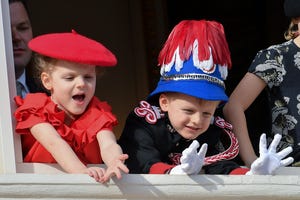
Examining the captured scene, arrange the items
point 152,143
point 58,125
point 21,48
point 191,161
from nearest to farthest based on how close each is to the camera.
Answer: point 191,161
point 58,125
point 152,143
point 21,48

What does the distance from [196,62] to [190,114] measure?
15 cm

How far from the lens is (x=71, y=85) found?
133 inches

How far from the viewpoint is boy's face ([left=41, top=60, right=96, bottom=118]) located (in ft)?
11.1

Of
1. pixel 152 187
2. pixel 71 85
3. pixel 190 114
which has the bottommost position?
pixel 152 187

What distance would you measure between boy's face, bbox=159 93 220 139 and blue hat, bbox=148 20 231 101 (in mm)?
45

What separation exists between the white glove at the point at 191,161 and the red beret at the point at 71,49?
39cm

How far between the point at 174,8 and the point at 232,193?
8.47 feet

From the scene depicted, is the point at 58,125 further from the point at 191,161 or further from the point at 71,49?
the point at 191,161

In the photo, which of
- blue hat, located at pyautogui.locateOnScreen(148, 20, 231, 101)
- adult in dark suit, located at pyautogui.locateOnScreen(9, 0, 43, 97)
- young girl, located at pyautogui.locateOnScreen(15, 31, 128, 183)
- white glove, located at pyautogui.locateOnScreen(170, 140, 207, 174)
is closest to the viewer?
white glove, located at pyautogui.locateOnScreen(170, 140, 207, 174)

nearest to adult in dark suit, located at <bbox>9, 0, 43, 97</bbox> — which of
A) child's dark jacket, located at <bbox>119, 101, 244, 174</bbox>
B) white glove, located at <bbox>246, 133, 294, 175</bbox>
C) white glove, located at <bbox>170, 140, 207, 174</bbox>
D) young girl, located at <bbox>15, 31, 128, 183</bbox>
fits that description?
young girl, located at <bbox>15, 31, 128, 183</bbox>

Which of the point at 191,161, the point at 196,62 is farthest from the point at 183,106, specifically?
the point at 191,161

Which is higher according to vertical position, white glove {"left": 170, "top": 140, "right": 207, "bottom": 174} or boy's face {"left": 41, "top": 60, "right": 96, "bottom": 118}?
boy's face {"left": 41, "top": 60, "right": 96, "bottom": 118}

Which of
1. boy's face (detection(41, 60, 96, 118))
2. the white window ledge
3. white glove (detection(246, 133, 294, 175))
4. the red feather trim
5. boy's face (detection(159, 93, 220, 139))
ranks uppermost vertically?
the red feather trim

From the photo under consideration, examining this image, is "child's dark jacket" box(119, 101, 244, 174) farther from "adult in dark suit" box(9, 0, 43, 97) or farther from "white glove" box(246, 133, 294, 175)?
"adult in dark suit" box(9, 0, 43, 97)
